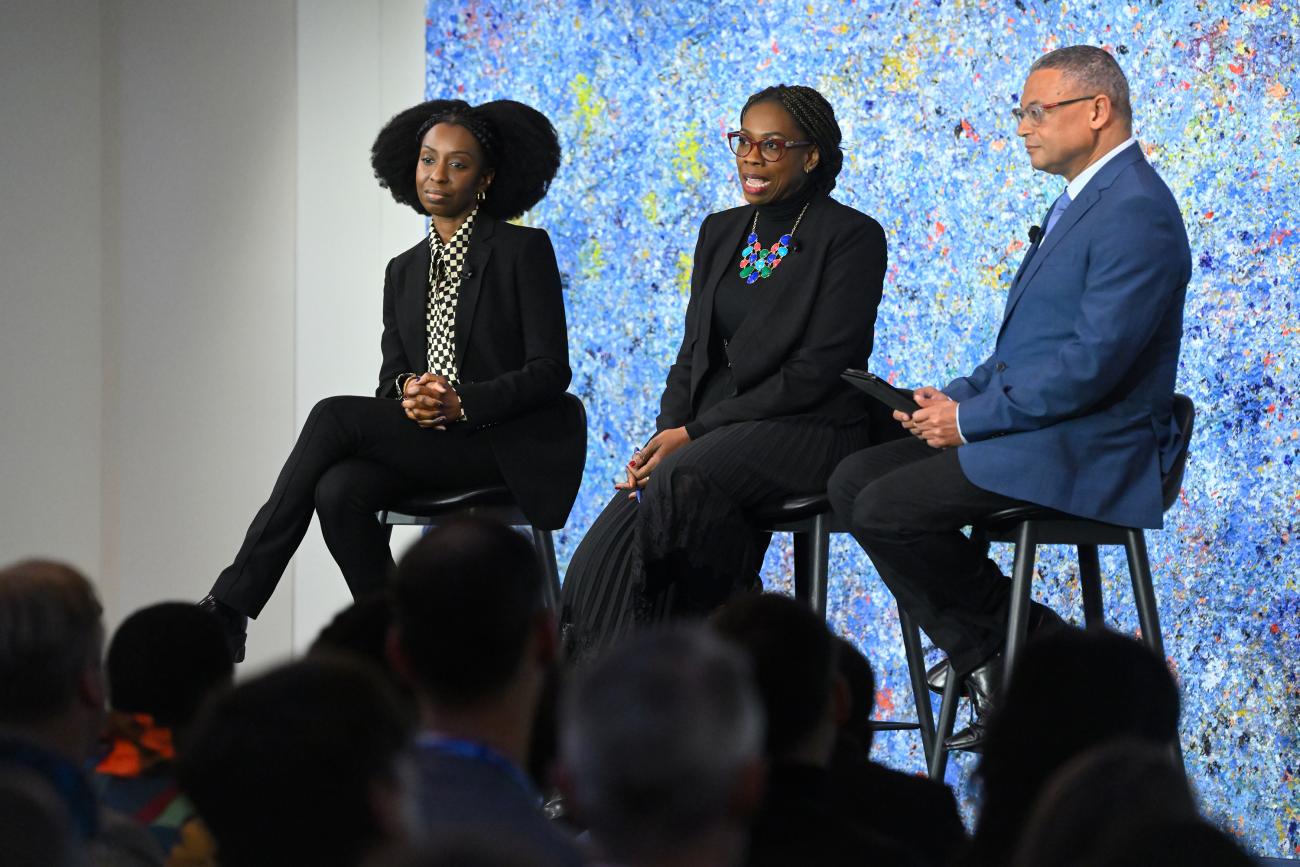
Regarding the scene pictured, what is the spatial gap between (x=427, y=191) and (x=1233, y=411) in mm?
2018

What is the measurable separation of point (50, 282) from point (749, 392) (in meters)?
2.92

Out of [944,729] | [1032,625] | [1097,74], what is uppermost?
[1097,74]

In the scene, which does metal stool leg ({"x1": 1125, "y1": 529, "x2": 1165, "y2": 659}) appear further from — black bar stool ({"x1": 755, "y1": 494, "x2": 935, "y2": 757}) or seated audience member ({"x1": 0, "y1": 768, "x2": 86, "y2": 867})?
seated audience member ({"x1": 0, "y1": 768, "x2": 86, "y2": 867})

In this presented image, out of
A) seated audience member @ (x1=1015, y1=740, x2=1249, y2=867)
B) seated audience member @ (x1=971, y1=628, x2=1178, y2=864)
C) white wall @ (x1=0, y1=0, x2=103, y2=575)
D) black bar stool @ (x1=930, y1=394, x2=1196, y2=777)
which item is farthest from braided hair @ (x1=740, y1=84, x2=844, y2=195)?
white wall @ (x1=0, y1=0, x2=103, y2=575)

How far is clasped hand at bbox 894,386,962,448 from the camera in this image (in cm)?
312

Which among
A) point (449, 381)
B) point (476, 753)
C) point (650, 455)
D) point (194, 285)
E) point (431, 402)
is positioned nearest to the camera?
point (476, 753)

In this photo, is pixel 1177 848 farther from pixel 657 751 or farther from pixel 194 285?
pixel 194 285

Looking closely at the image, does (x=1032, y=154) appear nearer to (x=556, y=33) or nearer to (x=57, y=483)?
(x=556, y=33)

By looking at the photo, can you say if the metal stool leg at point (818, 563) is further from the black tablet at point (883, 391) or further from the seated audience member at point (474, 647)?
the seated audience member at point (474, 647)

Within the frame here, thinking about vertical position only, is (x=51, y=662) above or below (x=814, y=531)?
above

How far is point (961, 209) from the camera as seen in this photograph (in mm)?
4414

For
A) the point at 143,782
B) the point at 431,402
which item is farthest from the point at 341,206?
the point at 143,782

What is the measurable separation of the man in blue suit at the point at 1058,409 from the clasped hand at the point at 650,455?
15.4 inches

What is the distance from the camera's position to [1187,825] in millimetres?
1035
